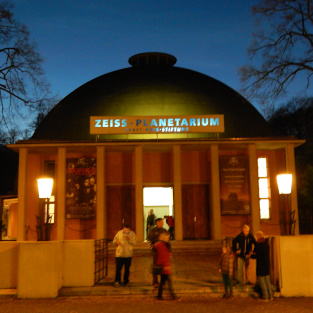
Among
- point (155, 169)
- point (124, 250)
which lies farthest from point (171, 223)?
point (124, 250)

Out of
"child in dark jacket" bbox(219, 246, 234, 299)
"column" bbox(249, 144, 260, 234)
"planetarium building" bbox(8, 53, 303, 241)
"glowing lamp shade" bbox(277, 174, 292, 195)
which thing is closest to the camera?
"child in dark jacket" bbox(219, 246, 234, 299)

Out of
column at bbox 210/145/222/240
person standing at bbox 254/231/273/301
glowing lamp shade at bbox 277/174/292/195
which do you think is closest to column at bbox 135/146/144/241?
column at bbox 210/145/222/240

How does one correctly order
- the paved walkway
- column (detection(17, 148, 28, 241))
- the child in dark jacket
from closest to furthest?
the child in dark jacket
the paved walkway
column (detection(17, 148, 28, 241))

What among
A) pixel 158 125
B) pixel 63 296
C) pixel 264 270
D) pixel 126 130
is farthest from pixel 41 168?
pixel 264 270

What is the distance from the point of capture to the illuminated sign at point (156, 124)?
2083cm

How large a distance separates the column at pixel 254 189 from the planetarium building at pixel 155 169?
5 cm

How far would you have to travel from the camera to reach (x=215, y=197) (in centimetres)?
1989

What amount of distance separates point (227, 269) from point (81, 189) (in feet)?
38.5

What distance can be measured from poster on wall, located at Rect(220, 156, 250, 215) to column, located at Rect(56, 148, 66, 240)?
7.76 m

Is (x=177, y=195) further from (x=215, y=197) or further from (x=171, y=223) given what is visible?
(x=215, y=197)

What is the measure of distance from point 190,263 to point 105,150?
26.8 feet

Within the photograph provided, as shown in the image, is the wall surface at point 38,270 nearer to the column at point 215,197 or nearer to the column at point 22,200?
the column at point 22,200

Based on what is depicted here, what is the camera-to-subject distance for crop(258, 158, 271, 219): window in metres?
21.6

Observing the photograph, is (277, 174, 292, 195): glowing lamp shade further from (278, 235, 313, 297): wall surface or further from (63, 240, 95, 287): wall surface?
(63, 240, 95, 287): wall surface
